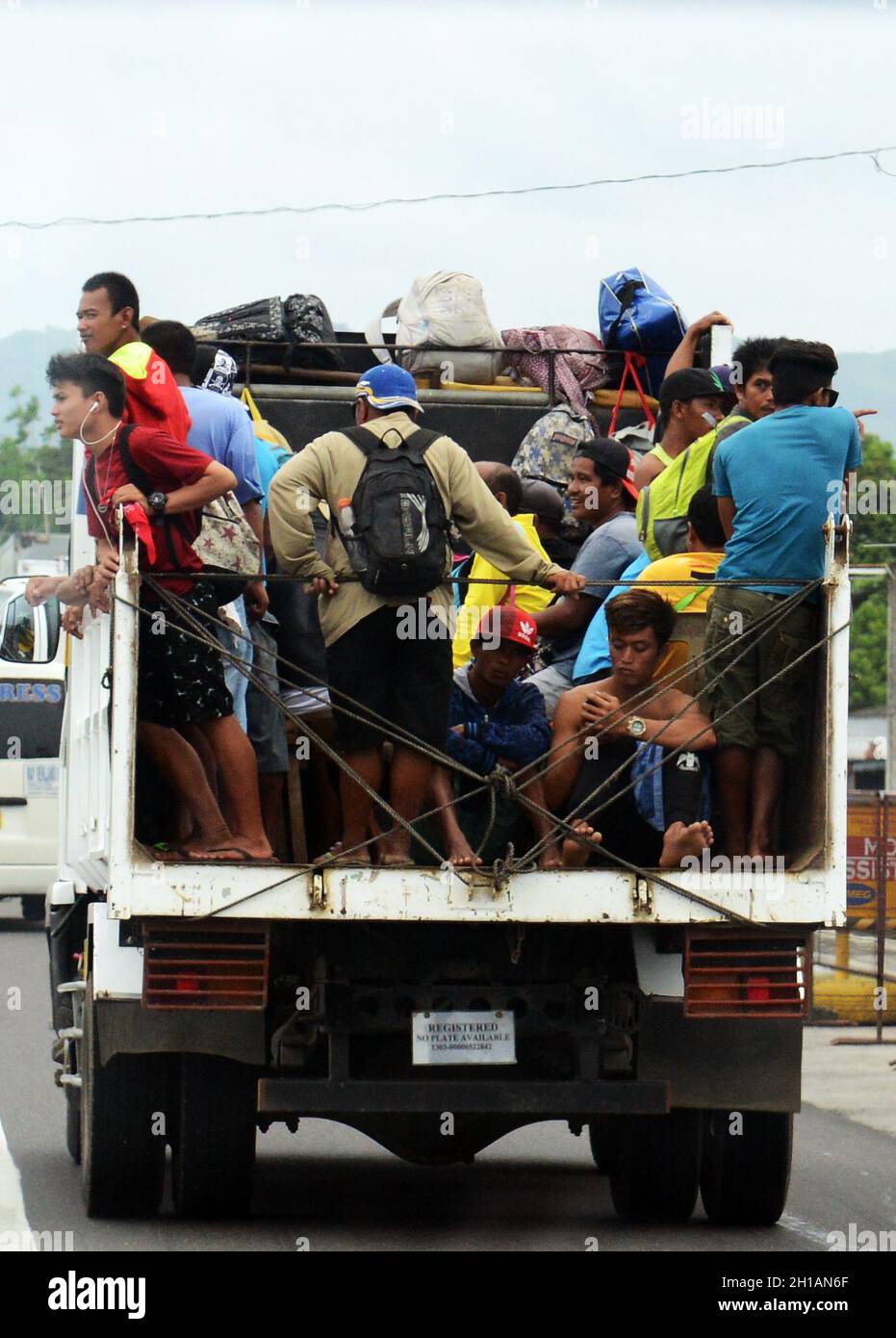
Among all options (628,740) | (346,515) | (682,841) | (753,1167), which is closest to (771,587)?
(628,740)

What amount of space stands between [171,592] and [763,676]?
6.38 feet

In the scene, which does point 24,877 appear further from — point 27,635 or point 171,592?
point 171,592

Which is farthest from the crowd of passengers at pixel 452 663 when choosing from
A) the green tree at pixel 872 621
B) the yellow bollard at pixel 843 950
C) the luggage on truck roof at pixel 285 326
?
the green tree at pixel 872 621

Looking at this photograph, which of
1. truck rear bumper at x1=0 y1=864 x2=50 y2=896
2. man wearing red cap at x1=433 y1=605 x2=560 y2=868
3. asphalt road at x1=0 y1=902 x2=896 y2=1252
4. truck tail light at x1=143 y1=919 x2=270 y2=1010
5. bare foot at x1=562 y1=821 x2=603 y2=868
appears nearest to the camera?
truck tail light at x1=143 y1=919 x2=270 y2=1010

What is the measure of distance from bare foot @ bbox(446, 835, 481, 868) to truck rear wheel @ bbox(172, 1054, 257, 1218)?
40.9 inches

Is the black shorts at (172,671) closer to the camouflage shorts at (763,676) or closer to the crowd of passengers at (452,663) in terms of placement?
the crowd of passengers at (452,663)

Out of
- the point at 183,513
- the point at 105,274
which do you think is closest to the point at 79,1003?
the point at 183,513

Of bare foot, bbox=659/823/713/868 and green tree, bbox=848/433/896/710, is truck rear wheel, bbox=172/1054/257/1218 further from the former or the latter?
green tree, bbox=848/433/896/710

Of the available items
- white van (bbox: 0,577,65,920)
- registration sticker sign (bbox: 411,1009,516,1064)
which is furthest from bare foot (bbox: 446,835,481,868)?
white van (bbox: 0,577,65,920)

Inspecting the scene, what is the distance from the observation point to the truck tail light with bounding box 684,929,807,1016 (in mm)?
7480

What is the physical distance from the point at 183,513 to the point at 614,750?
1626 millimetres

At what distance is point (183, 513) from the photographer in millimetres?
7809

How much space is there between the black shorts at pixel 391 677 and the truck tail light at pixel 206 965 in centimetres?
80

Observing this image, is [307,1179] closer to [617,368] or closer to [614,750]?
[614,750]
